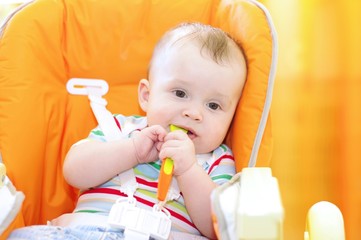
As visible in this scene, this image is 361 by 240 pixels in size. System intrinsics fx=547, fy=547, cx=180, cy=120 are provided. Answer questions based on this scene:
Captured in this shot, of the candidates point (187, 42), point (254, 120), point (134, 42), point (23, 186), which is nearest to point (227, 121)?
point (254, 120)

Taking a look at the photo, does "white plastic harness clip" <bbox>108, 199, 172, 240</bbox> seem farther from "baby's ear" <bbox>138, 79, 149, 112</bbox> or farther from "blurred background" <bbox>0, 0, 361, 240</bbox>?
"blurred background" <bbox>0, 0, 361, 240</bbox>

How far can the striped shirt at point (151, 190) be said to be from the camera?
0.90 meters

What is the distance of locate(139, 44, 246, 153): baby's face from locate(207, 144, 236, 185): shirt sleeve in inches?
0.8

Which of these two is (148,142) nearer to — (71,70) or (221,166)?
(221,166)

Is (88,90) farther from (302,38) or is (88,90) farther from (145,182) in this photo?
(302,38)

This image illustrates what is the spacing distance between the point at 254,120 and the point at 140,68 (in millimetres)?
273

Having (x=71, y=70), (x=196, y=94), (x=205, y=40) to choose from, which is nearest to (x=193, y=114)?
(x=196, y=94)

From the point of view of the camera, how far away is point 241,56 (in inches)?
38.3

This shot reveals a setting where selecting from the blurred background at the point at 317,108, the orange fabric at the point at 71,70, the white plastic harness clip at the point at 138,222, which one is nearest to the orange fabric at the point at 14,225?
the orange fabric at the point at 71,70

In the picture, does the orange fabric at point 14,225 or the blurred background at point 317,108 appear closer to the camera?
the orange fabric at point 14,225

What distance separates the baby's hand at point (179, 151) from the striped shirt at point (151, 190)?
0.24 ft

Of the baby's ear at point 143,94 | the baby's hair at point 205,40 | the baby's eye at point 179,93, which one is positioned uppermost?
the baby's hair at point 205,40

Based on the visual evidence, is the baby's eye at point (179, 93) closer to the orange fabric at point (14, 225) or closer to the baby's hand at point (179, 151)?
the baby's hand at point (179, 151)

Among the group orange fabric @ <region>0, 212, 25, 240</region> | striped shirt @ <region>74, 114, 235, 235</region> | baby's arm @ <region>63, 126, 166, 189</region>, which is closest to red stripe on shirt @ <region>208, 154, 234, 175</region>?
striped shirt @ <region>74, 114, 235, 235</region>
